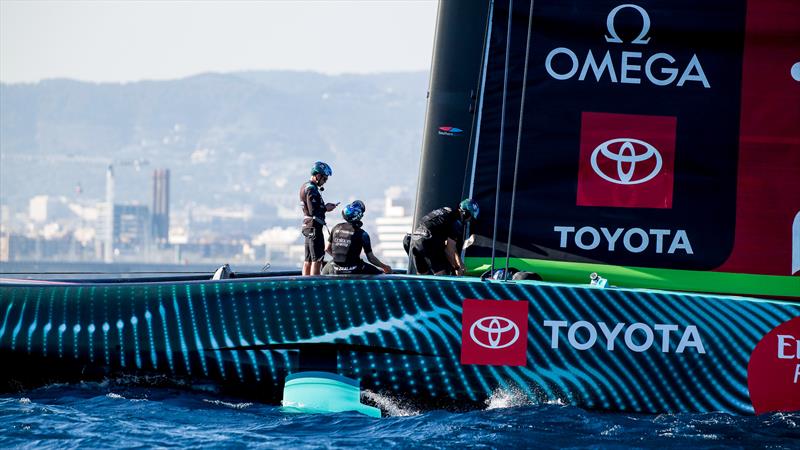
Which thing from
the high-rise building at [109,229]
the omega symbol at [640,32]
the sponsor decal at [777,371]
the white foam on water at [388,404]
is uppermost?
the omega symbol at [640,32]

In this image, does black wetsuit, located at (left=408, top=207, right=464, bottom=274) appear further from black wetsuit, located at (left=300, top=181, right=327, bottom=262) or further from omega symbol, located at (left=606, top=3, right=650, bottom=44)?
omega symbol, located at (left=606, top=3, right=650, bottom=44)

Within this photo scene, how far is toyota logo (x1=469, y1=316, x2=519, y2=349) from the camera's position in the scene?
640 cm

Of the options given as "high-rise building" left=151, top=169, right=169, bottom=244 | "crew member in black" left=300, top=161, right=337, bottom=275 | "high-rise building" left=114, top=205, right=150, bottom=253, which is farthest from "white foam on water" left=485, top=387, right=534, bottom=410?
"high-rise building" left=151, top=169, right=169, bottom=244

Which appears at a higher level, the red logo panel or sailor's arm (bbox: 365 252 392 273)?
the red logo panel

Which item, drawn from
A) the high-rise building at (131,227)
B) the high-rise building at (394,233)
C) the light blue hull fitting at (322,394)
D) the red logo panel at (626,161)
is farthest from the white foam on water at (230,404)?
the high-rise building at (131,227)

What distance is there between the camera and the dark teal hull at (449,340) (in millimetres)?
6406

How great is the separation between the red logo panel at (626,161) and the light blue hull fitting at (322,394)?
66.5 inches

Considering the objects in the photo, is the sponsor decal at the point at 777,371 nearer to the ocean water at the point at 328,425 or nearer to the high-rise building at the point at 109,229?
the ocean water at the point at 328,425

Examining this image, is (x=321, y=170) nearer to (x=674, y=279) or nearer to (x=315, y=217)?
(x=315, y=217)

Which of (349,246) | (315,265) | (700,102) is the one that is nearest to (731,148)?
(700,102)

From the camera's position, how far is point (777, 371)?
6.45 meters

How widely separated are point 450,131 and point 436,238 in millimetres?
648

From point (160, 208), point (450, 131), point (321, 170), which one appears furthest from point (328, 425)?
point (160, 208)

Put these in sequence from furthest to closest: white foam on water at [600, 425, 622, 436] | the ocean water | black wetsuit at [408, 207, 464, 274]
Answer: black wetsuit at [408, 207, 464, 274]
white foam on water at [600, 425, 622, 436]
the ocean water
